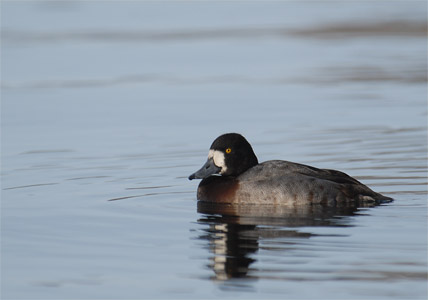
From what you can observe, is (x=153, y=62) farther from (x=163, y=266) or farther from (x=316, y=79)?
(x=163, y=266)

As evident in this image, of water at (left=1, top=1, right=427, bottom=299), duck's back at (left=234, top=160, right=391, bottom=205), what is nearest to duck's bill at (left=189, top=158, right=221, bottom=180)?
water at (left=1, top=1, right=427, bottom=299)

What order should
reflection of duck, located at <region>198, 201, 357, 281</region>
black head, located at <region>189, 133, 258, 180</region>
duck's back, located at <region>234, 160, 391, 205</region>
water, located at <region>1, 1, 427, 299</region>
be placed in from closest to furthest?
water, located at <region>1, 1, 427, 299</region>, reflection of duck, located at <region>198, 201, 357, 281</region>, duck's back, located at <region>234, 160, 391, 205</region>, black head, located at <region>189, 133, 258, 180</region>

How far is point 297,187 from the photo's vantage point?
31.9 ft

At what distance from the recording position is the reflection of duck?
25.1 feet

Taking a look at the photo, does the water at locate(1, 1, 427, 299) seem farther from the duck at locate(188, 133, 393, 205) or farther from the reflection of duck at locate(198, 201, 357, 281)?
the duck at locate(188, 133, 393, 205)

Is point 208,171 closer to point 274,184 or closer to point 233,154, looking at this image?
point 233,154

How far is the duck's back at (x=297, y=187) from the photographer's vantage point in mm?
9703

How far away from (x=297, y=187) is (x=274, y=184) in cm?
24

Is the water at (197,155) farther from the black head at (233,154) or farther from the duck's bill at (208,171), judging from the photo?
the black head at (233,154)

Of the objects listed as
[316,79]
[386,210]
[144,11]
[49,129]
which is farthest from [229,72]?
[144,11]

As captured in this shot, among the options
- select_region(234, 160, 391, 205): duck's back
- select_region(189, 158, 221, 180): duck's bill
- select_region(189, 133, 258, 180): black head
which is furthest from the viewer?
select_region(189, 158, 221, 180): duck's bill

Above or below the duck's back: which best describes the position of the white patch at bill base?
above

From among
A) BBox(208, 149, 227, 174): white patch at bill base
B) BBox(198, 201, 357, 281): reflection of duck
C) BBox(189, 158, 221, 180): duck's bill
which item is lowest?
BBox(198, 201, 357, 281): reflection of duck

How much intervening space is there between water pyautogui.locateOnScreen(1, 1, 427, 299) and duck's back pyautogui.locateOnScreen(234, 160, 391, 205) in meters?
0.20
